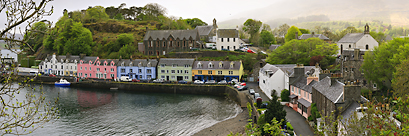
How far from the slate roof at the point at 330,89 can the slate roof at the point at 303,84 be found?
265cm

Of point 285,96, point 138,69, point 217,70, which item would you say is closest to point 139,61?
point 138,69

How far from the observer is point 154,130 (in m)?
31.5

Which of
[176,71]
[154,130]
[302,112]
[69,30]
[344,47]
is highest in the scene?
[69,30]

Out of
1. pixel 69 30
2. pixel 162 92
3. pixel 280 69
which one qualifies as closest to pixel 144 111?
pixel 162 92

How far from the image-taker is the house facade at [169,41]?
75.5 m

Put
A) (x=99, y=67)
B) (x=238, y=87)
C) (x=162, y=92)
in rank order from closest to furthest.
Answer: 1. (x=238, y=87)
2. (x=162, y=92)
3. (x=99, y=67)

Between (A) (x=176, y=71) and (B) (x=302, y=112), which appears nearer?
(B) (x=302, y=112)

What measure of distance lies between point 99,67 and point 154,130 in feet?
130

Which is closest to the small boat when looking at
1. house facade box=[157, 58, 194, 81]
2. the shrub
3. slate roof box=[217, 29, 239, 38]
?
house facade box=[157, 58, 194, 81]

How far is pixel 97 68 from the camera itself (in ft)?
218

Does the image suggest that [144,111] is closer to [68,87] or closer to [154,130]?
[154,130]

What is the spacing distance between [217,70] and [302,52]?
16.1 m

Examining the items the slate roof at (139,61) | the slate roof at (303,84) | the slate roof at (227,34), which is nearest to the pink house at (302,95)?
the slate roof at (303,84)

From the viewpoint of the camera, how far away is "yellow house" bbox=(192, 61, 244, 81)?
56.8 metres
